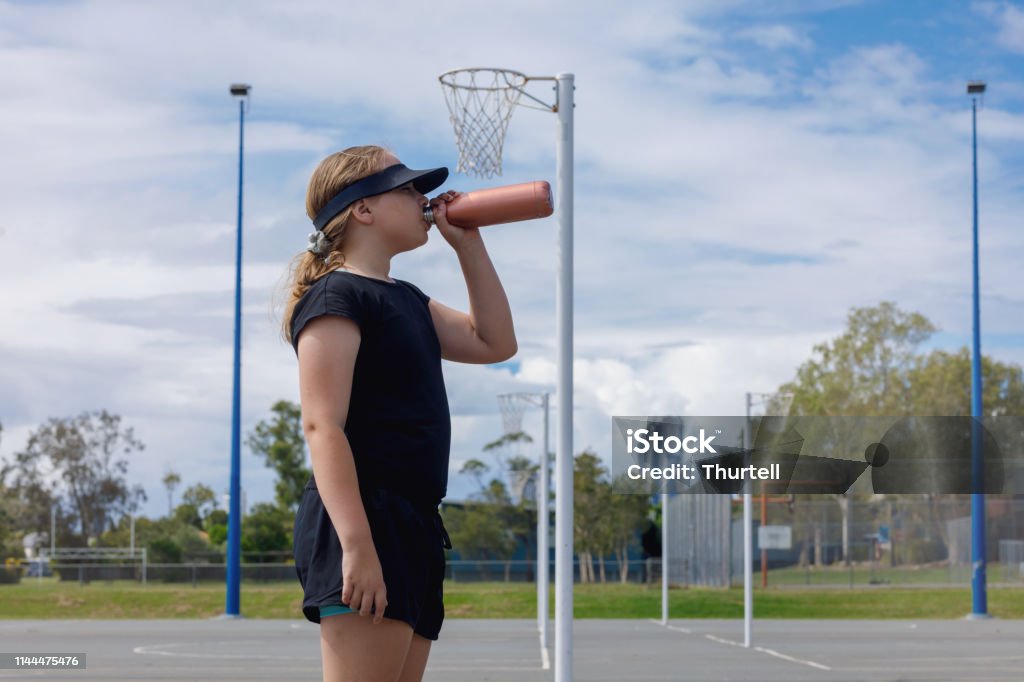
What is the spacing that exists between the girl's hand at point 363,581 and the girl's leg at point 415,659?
22 cm

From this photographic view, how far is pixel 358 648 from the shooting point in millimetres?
2818

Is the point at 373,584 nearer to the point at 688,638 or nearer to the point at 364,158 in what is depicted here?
the point at 364,158

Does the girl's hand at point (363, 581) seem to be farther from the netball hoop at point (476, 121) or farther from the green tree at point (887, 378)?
the green tree at point (887, 378)

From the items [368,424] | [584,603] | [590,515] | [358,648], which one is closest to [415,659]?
[358,648]

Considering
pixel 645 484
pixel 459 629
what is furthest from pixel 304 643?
pixel 645 484

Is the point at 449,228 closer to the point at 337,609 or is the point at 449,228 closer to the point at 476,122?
the point at 337,609

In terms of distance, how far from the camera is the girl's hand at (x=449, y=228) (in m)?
3.22

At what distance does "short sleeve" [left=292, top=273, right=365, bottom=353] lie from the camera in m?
2.87

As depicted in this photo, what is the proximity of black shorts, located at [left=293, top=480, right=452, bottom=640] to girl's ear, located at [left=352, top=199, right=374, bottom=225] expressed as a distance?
1.98 ft

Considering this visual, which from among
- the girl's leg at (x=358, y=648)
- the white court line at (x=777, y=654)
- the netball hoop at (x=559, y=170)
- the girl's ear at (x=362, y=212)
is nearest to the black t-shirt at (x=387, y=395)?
the girl's ear at (x=362, y=212)

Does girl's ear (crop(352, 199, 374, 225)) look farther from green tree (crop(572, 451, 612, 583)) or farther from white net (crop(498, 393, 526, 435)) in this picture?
green tree (crop(572, 451, 612, 583))

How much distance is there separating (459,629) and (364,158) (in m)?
22.2
